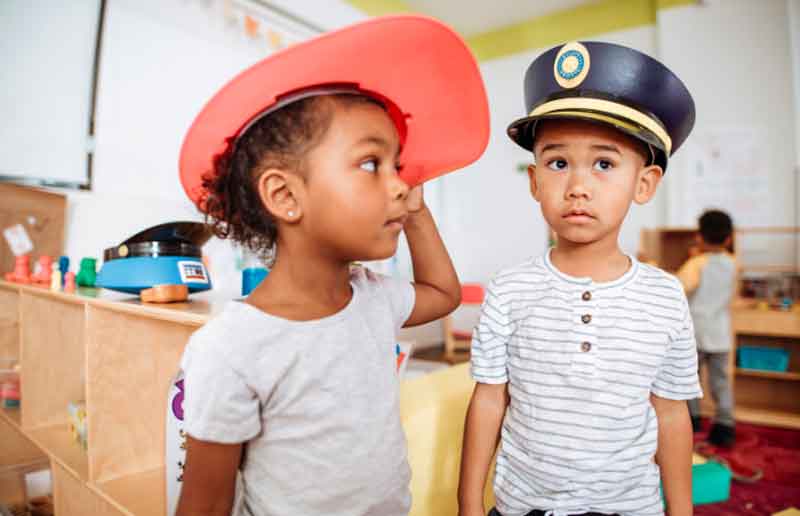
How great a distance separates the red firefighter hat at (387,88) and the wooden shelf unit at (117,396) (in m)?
0.33

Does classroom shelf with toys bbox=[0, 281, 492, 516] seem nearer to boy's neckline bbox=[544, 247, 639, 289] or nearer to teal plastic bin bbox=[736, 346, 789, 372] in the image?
boy's neckline bbox=[544, 247, 639, 289]

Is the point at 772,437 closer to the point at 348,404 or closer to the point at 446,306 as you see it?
the point at 446,306

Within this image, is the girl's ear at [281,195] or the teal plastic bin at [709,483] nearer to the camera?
the girl's ear at [281,195]

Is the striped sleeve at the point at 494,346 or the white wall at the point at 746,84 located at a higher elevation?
the white wall at the point at 746,84

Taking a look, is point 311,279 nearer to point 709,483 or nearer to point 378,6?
point 709,483

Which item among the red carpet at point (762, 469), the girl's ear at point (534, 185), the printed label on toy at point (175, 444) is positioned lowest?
the red carpet at point (762, 469)

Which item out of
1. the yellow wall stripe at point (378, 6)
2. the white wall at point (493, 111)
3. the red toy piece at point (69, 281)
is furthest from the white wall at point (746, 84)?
the red toy piece at point (69, 281)

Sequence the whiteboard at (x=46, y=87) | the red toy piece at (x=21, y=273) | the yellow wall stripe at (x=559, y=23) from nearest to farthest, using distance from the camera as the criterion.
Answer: the red toy piece at (x=21, y=273) → the whiteboard at (x=46, y=87) → the yellow wall stripe at (x=559, y=23)

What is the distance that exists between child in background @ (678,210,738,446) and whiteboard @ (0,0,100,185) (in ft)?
10.8

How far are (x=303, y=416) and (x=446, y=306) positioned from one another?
368 millimetres

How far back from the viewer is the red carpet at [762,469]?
204 centimetres

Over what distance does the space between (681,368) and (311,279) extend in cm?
60

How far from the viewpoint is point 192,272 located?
1167 millimetres

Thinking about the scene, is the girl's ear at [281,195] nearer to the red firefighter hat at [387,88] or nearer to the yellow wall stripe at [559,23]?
the red firefighter hat at [387,88]
